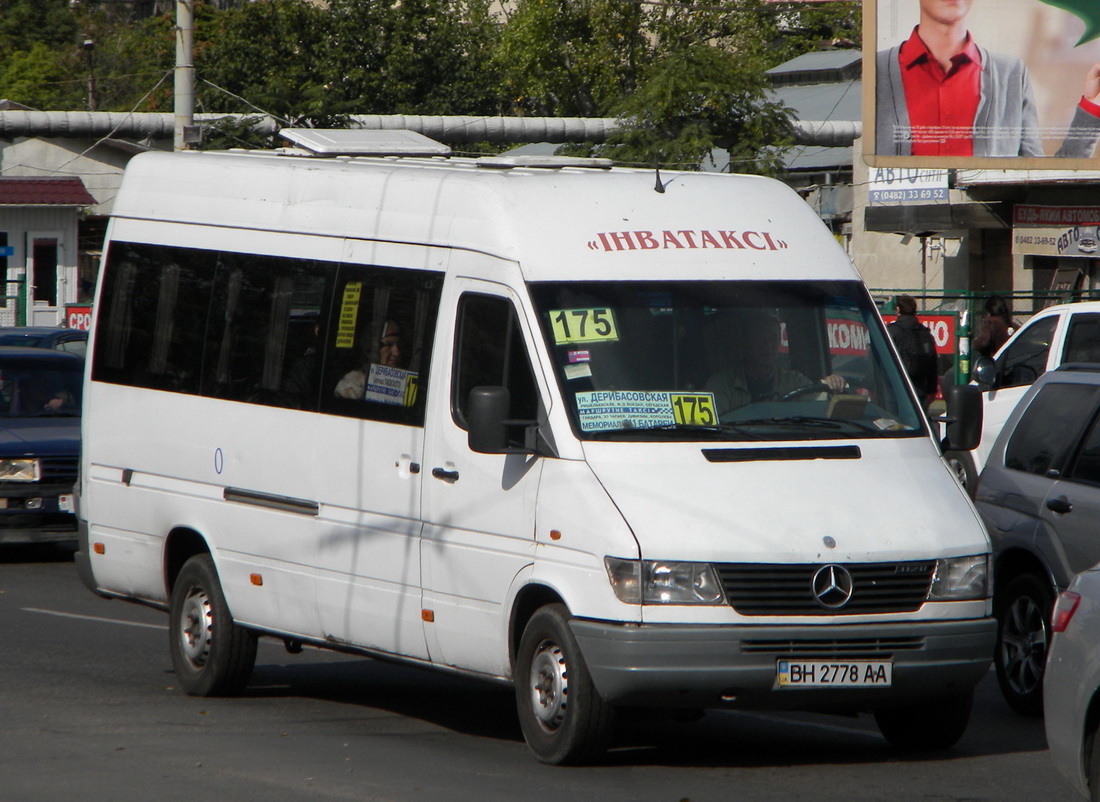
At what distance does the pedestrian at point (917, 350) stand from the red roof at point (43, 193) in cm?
2282

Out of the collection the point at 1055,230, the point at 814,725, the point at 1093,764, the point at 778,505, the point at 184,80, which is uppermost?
the point at 184,80

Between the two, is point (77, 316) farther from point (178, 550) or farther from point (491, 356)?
point (491, 356)

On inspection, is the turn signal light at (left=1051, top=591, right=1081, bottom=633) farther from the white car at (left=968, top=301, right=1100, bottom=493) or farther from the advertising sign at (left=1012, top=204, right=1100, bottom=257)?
the advertising sign at (left=1012, top=204, right=1100, bottom=257)

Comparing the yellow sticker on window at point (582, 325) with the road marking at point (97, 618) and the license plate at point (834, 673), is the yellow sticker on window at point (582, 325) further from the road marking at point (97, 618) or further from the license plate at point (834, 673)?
the road marking at point (97, 618)

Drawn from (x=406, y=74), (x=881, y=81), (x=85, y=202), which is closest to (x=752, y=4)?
(x=406, y=74)

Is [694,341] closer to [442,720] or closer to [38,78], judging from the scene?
[442,720]

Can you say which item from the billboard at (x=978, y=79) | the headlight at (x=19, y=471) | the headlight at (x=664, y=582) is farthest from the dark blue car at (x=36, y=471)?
the billboard at (x=978, y=79)

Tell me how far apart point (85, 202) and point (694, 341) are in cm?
3112

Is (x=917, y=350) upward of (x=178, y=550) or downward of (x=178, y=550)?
upward

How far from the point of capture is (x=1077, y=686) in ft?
18.6

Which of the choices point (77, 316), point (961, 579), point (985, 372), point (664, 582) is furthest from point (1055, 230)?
point (664, 582)

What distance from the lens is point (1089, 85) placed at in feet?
76.9

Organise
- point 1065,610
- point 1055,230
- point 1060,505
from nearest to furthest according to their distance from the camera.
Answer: point 1065,610 → point 1060,505 → point 1055,230

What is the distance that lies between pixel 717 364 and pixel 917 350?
1052cm
